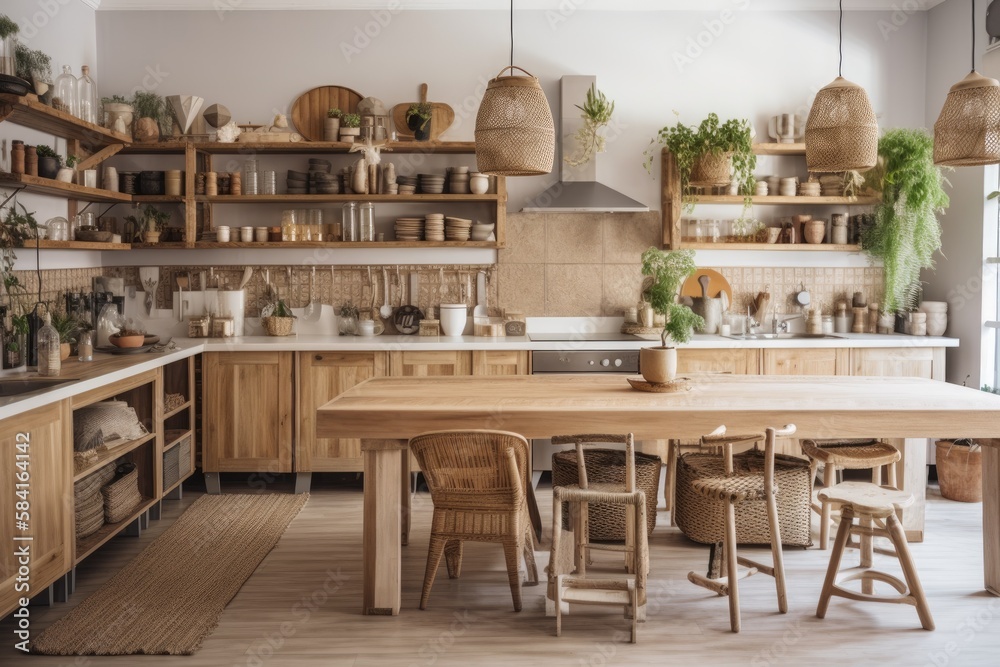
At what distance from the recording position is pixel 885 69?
628 cm

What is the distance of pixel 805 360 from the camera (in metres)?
5.65

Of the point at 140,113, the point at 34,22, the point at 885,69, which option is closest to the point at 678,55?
the point at 885,69

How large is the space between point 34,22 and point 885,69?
5.66 meters

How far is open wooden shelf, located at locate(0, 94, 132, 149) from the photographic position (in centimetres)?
409

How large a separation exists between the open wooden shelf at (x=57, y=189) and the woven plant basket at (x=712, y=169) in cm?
373

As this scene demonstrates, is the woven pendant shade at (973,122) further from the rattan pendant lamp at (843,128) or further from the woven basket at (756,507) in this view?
the woven basket at (756,507)

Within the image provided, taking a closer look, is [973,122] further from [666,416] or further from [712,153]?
[712,153]

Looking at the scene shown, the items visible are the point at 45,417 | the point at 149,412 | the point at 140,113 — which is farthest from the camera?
the point at 140,113

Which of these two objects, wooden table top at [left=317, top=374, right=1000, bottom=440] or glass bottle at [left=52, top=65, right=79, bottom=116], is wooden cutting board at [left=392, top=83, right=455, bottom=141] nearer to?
glass bottle at [left=52, top=65, right=79, bottom=116]

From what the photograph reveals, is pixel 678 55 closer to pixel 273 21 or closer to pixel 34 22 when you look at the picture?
pixel 273 21

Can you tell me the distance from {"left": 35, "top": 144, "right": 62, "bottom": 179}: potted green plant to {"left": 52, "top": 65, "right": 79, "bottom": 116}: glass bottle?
0.80ft

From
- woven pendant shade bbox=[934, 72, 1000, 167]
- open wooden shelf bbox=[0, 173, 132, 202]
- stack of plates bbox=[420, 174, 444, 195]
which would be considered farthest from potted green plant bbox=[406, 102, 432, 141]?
woven pendant shade bbox=[934, 72, 1000, 167]

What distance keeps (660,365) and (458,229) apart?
2.55 metres

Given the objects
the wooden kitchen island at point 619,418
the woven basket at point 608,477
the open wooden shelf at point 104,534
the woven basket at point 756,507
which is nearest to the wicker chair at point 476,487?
the wooden kitchen island at point 619,418
